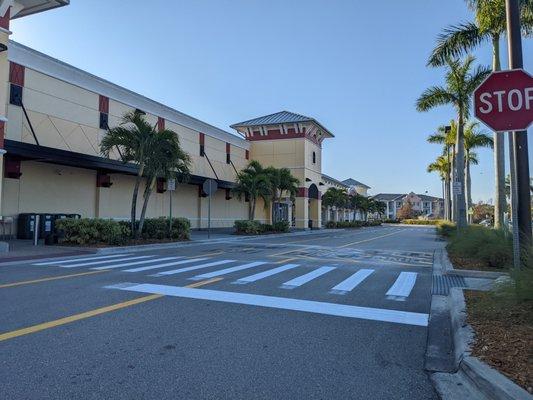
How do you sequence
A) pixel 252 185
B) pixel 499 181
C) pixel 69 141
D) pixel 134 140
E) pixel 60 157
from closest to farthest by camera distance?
pixel 499 181, pixel 134 140, pixel 60 157, pixel 69 141, pixel 252 185

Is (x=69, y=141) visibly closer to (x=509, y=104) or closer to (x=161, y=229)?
(x=161, y=229)

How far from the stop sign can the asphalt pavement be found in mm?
3292

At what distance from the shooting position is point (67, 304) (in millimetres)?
7469

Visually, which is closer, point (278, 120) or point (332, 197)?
point (278, 120)

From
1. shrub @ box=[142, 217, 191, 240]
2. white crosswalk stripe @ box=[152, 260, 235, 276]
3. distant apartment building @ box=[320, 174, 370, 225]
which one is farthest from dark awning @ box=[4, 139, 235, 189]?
distant apartment building @ box=[320, 174, 370, 225]

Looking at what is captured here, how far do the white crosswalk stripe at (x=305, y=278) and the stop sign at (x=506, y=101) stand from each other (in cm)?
495

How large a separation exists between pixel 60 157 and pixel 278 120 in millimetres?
31206

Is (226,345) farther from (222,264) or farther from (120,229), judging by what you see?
(120,229)

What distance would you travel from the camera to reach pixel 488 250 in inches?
473

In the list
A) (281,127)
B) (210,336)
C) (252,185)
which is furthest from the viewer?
(281,127)

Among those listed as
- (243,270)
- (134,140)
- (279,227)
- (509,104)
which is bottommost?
(243,270)

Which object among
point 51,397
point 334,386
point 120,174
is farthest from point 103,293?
point 120,174

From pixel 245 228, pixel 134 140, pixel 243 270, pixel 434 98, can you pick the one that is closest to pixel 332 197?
pixel 245 228

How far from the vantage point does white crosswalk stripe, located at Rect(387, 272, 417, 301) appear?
29.4 ft
